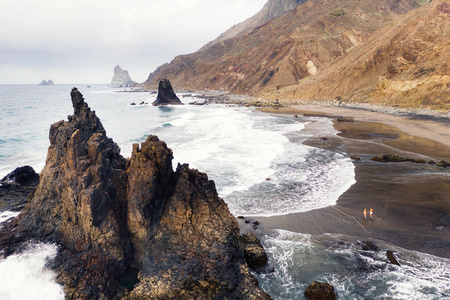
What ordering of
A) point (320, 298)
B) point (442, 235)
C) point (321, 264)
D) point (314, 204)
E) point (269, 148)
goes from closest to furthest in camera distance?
point (320, 298) < point (321, 264) < point (442, 235) < point (314, 204) < point (269, 148)

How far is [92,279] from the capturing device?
27.1 ft

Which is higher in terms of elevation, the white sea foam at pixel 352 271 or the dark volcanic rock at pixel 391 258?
the dark volcanic rock at pixel 391 258

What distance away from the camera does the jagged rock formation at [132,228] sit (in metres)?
8.29

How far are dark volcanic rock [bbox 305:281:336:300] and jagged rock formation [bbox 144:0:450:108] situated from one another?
52982mm

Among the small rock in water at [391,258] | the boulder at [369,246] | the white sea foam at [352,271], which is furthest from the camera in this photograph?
the boulder at [369,246]

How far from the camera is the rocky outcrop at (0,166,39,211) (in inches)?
487

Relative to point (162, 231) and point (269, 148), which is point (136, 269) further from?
point (269, 148)

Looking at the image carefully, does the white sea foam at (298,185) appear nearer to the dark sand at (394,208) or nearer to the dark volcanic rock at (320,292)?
the dark sand at (394,208)

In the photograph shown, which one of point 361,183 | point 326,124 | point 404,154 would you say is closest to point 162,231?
point 361,183

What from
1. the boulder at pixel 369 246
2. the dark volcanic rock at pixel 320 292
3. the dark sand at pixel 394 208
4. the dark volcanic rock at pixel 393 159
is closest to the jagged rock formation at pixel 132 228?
the dark volcanic rock at pixel 320 292

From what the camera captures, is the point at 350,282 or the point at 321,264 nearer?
A: the point at 350,282

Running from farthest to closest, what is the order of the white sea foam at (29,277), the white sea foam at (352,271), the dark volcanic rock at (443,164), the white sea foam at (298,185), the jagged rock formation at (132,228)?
1. the dark volcanic rock at (443,164)
2. the white sea foam at (298,185)
3. the white sea foam at (352,271)
4. the jagged rock formation at (132,228)
5. the white sea foam at (29,277)

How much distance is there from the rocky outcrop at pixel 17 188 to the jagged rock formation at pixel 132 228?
303cm

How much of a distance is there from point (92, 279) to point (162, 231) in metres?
2.36
